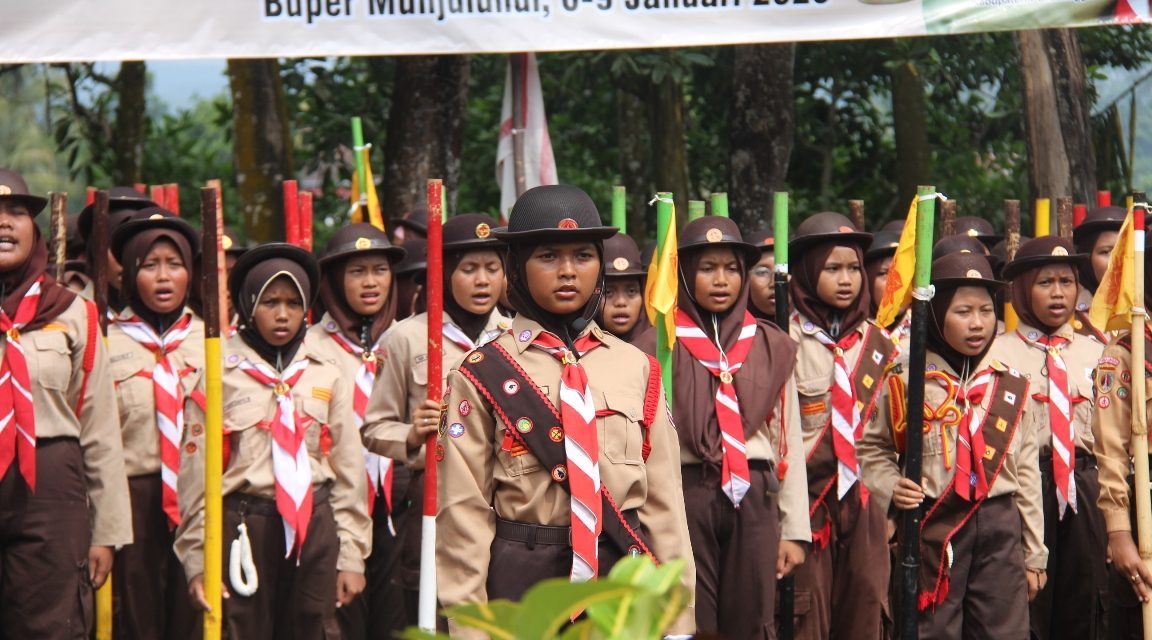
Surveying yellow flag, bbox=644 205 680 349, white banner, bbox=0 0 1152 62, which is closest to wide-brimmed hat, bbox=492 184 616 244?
yellow flag, bbox=644 205 680 349

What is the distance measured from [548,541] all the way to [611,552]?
8.4 inches

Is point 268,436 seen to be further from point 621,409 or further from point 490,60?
point 490,60

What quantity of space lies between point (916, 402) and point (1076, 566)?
8.12ft

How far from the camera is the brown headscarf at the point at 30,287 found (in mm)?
6536

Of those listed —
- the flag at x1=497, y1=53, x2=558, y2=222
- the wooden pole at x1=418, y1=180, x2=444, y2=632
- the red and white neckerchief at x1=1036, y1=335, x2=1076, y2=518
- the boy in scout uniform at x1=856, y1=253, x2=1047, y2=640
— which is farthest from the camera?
the flag at x1=497, y1=53, x2=558, y2=222

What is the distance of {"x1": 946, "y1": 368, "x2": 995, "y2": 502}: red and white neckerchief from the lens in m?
7.16

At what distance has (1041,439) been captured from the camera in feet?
27.8

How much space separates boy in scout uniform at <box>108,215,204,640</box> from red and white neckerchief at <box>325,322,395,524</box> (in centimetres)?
82

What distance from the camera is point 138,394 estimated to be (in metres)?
7.68

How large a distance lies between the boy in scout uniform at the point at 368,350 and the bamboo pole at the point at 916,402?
257 cm

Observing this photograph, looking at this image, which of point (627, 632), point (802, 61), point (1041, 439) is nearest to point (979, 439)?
point (1041, 439)

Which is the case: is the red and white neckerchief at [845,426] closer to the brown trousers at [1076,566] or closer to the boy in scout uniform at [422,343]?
the brown trousers at [1076,566]

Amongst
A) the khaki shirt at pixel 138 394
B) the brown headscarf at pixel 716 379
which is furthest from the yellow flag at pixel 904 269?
the khaki shirt at pixel 138 394

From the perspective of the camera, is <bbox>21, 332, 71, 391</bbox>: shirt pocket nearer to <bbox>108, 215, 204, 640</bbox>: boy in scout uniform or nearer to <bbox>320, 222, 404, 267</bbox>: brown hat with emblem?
<bbox>108, 215, 204, 640</bbox>: boy in scout uniform
